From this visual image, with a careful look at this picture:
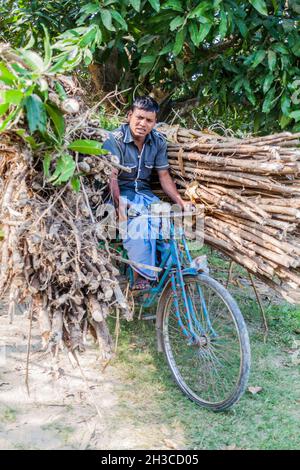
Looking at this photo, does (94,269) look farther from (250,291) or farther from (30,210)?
(250,291)

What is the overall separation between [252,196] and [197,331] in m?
0.88

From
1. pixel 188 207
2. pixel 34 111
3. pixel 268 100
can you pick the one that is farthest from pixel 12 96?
pixel 268 100

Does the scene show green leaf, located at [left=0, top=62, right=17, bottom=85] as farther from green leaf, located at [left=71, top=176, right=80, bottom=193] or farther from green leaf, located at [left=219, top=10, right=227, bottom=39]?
green leaf, located at [left=219, top=10, right=227, bottom=39]

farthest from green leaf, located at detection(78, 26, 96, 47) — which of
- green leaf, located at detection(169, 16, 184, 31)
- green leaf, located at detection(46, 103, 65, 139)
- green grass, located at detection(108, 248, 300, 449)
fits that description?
green grass, located at detection(108, 248, 300, 449)

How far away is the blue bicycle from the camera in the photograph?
272cm

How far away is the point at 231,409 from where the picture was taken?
2.74m

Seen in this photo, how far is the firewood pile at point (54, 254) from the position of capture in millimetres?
2195

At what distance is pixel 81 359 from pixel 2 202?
51.5 inches

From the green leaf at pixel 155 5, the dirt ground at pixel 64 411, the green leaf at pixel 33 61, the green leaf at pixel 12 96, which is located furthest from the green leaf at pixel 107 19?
the dirt ground at pixel 64 411

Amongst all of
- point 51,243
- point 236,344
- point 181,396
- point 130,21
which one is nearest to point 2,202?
point 51,243

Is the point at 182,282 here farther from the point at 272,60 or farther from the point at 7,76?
the point at 272,60

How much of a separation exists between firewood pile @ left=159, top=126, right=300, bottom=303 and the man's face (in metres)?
0.30

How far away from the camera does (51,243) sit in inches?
87.4

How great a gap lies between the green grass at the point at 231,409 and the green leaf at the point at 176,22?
214 cm
